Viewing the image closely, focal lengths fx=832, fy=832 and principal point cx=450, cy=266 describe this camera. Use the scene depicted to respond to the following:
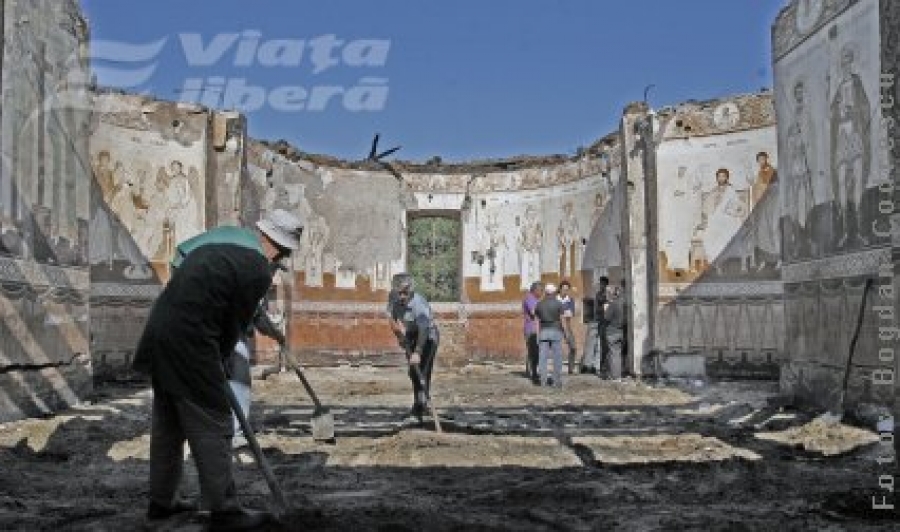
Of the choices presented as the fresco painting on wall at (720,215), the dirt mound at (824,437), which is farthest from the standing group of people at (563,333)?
the dirt mound at (824,437)

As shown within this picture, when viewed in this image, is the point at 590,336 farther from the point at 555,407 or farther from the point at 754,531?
the point at 754,531

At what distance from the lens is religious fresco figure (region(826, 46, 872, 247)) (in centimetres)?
803

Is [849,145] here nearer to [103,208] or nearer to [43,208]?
[43,208]

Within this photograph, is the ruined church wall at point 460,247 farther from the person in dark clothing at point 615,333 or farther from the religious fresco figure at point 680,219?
the person in dark clothing at point 615,333

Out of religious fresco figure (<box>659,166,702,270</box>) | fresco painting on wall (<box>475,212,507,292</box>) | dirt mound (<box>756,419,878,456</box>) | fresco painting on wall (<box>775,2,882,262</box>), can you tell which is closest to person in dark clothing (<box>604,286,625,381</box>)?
religious fresco figure (<box>659,166,702,270</box>)

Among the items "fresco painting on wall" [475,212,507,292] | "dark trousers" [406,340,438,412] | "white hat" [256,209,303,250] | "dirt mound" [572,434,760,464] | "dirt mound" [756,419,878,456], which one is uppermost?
"fresco painting on wall" [475,212,507,292]

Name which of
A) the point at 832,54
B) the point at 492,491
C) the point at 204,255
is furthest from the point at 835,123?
the point at 204,255

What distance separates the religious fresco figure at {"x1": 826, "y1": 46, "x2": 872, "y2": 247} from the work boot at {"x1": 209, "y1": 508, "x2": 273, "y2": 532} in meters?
6.36

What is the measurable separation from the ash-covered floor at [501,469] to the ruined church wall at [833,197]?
2.20 ft

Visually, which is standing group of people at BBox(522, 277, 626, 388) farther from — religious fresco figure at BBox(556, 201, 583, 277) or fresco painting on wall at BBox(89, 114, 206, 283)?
fresco painting on wall at BBox(89, 114, 206, 283)

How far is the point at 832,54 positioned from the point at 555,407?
5122 millimetres

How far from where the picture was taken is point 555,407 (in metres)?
10.5

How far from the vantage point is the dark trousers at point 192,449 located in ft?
13.1

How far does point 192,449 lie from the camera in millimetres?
4070
